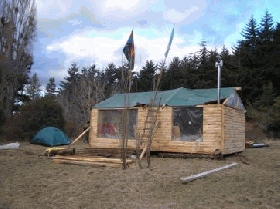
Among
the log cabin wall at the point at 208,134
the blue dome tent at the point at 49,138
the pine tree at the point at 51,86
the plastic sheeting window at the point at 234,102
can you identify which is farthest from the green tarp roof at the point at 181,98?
the pine tree at the point at 51,86

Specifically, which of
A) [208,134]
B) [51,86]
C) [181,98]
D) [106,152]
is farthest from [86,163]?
[51,86]

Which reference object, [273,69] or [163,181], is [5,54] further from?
[273,69]

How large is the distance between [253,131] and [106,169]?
18301 mm

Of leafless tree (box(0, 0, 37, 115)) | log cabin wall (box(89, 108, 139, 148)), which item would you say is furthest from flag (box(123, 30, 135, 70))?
leafless tree (box(0, 0, 37, 115))

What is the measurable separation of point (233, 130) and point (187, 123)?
210 cm

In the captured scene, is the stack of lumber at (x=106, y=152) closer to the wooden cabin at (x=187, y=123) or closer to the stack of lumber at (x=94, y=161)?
the wooden cabin at (x=187, y=123)

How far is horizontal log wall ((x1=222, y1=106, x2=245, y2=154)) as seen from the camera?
1297 cm

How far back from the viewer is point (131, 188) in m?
7.16

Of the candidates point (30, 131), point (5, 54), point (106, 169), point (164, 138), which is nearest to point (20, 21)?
point (5, 54)

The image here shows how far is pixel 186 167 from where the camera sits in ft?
33.8

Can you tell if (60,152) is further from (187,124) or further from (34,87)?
(34,87)

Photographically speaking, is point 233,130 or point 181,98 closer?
point 233,130

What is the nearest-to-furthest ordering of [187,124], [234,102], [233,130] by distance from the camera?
[187,124] → [233,130] → [234,102]

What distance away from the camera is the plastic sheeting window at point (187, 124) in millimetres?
13203
